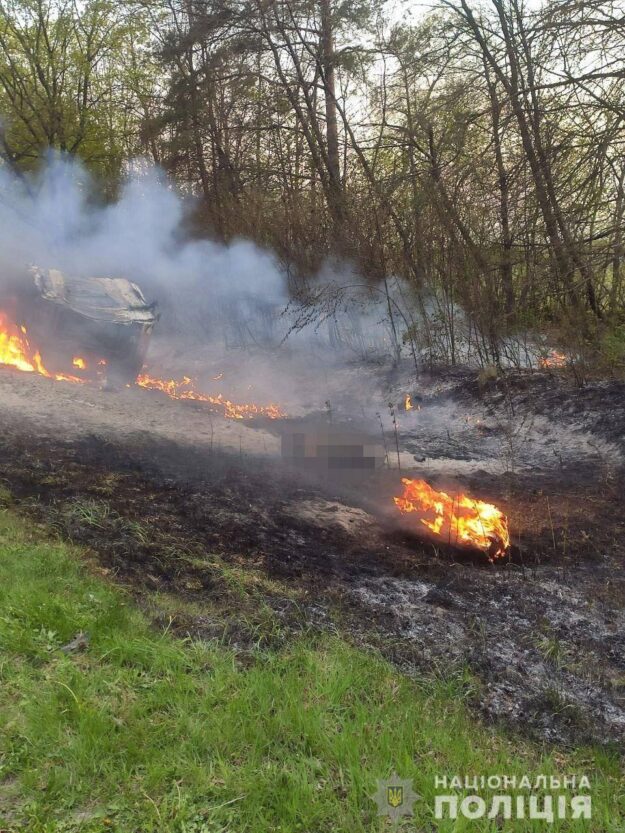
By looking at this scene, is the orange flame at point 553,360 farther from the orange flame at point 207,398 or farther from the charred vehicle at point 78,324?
the charred vehicle at point 78,324

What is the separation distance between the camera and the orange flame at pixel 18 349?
8.66m

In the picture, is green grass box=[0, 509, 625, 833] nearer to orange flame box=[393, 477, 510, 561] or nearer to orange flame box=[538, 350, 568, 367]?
orange flame box=[393, 477, 510, 561]

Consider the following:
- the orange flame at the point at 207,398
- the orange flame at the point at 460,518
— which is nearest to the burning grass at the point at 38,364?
the orange flame at the point at 207,398

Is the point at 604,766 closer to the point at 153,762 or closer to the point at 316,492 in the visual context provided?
the point at 153,762

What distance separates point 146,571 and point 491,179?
5.92 meters

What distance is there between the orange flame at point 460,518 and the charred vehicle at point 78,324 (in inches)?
205

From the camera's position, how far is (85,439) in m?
6.21

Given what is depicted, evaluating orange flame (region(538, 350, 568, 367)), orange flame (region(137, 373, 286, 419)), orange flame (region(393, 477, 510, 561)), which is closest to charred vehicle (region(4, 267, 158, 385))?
orange flame (region(137, 373, 286, 419))

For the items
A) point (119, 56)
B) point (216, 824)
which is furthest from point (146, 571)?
point (119, 56)

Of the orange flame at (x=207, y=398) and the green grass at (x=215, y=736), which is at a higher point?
the orange flame at (x=207, y=398)

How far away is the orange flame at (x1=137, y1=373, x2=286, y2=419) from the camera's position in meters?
8.52

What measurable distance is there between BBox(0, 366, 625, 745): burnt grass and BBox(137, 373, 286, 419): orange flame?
225 centimetres

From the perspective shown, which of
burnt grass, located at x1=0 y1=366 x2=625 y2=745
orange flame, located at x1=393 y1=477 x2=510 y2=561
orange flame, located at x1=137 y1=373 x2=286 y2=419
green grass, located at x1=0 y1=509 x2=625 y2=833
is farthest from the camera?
orange flame, located at x1=137 y1=373 x2=286 y2=419

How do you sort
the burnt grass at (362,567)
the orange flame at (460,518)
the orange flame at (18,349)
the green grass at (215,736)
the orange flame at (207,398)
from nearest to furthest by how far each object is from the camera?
the green grass at (215,736) → the burnt grass at (362,567) → the orange flame at (460,518) → the orange flame at (207,398) → the orange flame at (18,349)
